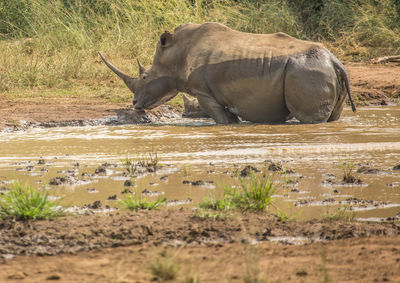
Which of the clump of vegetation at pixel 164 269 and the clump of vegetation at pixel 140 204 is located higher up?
the clump of vegetation at pixel 164 269

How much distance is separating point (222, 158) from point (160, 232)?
2704 millimetres

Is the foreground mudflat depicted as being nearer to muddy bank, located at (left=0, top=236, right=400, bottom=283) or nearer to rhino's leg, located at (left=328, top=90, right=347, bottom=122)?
muddy bank, located at (left=0, top=236, right=400, bottom=283)

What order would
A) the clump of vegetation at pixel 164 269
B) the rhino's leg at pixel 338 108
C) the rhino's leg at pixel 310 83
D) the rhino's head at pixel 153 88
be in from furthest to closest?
1. the rhino's head at pixel 153 88
2. the rhino's leg at pixel 338 108
3. the rhino's leg at pixel 310 83
4. the clump of vegetation at pixel 164 269

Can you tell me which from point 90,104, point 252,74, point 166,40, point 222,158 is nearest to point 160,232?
point 222,158

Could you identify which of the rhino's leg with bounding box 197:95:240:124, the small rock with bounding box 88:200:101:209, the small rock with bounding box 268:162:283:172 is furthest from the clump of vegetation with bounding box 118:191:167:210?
the rhino's leg with bounding box 197:95:240:124

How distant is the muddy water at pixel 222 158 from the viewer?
4742mm

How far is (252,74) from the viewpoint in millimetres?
9062

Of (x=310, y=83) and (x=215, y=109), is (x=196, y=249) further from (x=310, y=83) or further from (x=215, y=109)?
(x=215, y=109)

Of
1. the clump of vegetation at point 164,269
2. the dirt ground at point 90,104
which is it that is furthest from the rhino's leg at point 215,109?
the clump of vegetation at point 164,269

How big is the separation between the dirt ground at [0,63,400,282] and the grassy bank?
315 inches

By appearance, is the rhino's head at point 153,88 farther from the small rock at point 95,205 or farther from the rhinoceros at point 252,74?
the small rock at point 95,205

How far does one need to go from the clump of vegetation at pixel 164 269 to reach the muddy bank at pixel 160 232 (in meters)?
0.63

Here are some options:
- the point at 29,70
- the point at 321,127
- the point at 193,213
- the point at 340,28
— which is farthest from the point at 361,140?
the point at 340,28

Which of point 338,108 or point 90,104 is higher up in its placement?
point 338,108
